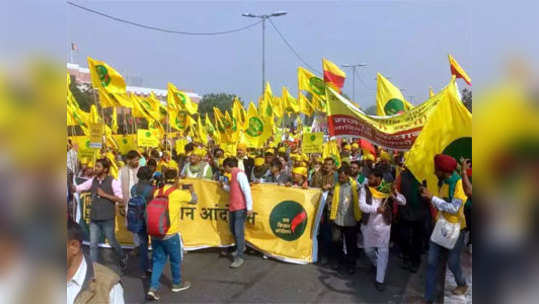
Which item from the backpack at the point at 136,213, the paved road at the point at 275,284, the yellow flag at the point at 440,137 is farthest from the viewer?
the backpack at the point at 136,213

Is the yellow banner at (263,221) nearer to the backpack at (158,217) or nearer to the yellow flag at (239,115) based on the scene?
the backpack at (158,217)

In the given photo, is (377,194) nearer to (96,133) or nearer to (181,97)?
(96,133)

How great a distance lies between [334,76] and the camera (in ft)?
27.0

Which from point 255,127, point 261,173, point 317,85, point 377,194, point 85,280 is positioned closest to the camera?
point 85,280

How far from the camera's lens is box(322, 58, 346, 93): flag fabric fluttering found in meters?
8.09

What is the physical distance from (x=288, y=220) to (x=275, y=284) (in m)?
1.16

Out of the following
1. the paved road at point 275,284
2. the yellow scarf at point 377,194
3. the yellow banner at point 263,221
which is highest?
the yellow scarf at point 377,194

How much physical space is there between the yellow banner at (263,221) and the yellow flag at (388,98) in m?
2.34

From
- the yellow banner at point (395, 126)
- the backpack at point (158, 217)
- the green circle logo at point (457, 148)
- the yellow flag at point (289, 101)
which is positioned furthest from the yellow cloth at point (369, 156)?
the yellow flag at point (289, 101)

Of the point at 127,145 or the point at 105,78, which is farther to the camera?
the point at 127,145

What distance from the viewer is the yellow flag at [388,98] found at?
7152 millimetres

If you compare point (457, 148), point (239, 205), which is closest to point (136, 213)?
point (239, 205)

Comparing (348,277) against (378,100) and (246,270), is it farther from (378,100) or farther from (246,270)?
(378,100)

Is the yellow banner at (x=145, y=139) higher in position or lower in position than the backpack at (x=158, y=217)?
higher
